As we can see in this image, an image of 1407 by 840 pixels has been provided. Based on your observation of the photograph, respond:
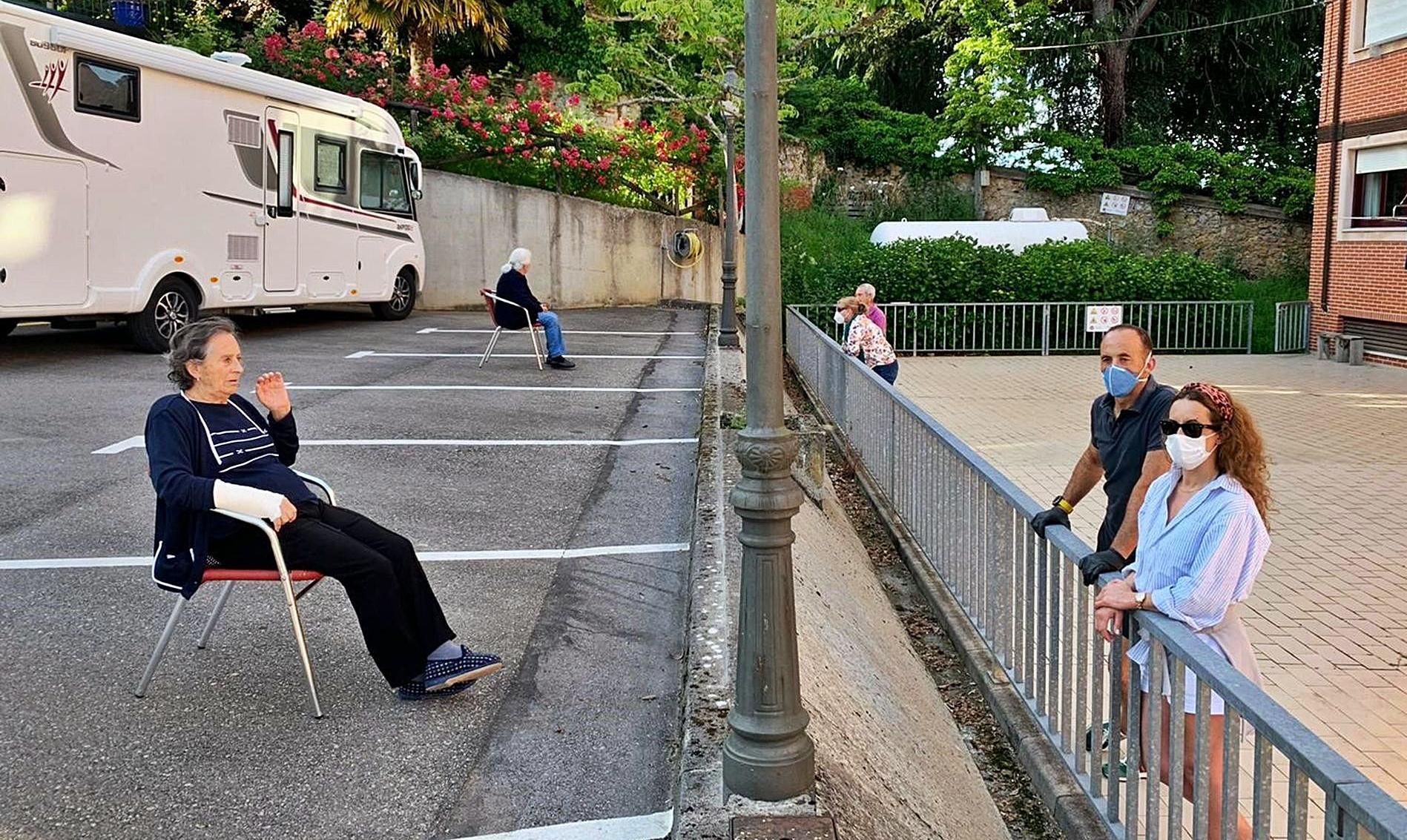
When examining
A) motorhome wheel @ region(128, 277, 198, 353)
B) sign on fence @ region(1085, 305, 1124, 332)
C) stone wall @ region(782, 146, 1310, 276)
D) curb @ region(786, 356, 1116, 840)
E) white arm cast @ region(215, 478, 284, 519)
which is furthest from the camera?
stone wall @ region(782, 146, 1310, 276)

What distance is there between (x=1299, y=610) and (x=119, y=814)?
6.04 metres

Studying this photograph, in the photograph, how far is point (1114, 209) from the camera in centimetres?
3058

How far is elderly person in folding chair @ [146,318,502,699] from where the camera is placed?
13.9 feet

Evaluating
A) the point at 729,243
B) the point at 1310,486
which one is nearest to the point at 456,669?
the point at 1310,486

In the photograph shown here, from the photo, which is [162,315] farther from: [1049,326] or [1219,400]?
[1049,326]

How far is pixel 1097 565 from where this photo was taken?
3791 millimetres

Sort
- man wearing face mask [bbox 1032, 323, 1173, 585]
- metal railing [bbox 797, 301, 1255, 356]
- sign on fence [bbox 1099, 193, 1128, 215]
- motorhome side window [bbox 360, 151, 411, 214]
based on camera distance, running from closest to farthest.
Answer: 1. man wearing face mask [bbox 1032, 323, 1173, 585]
2. motorhome side window [bbox 360, 151, 411, 214]
3. metal railing [bbox 797, 301, 1255, 356]
4. sign on fence [bbox 1099, 193, 1128, 215]

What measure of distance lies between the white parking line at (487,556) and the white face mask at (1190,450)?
3371 millimetres

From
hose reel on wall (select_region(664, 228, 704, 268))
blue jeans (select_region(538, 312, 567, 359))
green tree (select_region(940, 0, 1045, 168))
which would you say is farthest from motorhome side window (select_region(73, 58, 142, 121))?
green tree (select_region(940, 0, 1045, 168))

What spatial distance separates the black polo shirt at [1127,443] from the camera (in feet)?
15.6

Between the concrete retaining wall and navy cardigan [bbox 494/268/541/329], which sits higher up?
the concrete retaining wall

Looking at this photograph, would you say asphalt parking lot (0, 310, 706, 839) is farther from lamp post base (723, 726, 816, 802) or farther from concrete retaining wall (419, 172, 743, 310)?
concrete retaining wall (419, 172, 743, 310)

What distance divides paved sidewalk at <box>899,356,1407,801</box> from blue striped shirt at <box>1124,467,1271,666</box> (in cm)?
201

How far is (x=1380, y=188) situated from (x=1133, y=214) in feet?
31.9
